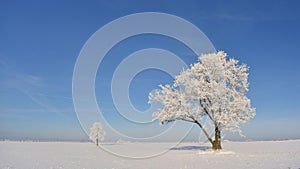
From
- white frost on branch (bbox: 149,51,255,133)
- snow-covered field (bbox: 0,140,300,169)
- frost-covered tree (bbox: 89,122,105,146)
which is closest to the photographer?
snow-covered field (bbox: 0,140,300,169)

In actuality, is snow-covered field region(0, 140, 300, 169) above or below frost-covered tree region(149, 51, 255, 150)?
below

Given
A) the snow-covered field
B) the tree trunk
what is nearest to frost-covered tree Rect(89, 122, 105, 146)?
the snow-covered field

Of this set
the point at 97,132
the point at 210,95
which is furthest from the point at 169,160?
the point at 97,132

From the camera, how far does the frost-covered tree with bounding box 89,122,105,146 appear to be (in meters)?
91.7

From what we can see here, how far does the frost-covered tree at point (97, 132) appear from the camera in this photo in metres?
91.7

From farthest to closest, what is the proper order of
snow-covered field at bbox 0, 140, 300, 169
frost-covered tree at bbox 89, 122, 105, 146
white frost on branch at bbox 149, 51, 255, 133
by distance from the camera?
frost-covered tree at bbox 89, 122, 105, 146
white frost on branch at bbox 149, 51, 255, 133
snow-covered field at bbox 0, 140, 300, 169

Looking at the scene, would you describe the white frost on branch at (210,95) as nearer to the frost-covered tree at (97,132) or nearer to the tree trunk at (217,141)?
the tree trunk at (217,141)

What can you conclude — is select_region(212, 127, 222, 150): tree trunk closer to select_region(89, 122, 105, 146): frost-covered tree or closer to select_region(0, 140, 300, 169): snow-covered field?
select_region(0, 140, 300, 169): snow-covered field

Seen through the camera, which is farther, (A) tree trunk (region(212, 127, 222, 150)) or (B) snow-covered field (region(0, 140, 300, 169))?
(A) tree trunk (region(212, 127, 222, 150))

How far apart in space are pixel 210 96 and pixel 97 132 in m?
65.7

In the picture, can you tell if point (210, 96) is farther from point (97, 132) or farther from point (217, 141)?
point (97, 132)

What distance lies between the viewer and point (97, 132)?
92625mm

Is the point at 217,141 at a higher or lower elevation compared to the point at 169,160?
higher

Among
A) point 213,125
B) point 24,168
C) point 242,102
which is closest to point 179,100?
point 213,125
